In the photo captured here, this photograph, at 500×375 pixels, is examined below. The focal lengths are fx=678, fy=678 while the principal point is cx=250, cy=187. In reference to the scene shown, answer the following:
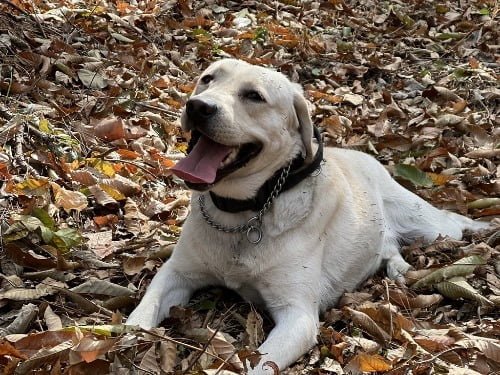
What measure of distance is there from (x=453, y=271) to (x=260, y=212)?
1.11 metres

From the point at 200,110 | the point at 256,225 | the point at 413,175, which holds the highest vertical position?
the point at 200,110

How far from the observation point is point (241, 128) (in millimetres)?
3061

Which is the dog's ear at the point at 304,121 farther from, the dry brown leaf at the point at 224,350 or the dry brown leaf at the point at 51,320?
the dry brown leaf at the point at 51,320

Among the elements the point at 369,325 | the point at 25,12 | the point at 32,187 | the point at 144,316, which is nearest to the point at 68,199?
the point at 32,187

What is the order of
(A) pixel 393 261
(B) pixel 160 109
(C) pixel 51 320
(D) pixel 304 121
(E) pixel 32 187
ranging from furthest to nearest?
(B) pixel 160 109 → (A) pixel 393 261 → (E) pixel 32 187 → (D) pixel 304 121 → (C) pixel 51 320

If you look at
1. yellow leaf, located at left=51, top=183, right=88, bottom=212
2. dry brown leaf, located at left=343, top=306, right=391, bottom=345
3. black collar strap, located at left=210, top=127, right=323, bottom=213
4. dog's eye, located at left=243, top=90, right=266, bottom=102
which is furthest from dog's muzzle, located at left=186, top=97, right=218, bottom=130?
yellow leaf, located at left=51, top=183, right=88, bottom=212

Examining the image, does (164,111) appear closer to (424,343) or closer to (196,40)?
(196,40)

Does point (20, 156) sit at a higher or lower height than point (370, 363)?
lower

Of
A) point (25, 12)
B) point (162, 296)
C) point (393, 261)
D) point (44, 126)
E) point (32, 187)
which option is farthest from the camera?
point (25, 12)

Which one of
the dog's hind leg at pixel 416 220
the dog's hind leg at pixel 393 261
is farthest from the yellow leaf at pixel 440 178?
the dog's hind leg at pixel 393 261

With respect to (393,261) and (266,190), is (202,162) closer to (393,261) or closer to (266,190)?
(266,190)

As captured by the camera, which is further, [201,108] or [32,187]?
[32,187]

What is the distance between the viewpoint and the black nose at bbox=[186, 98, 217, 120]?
2.96 m

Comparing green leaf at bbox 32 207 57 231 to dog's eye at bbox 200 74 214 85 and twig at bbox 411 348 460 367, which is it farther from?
twig at bbox 411 348 460 367
